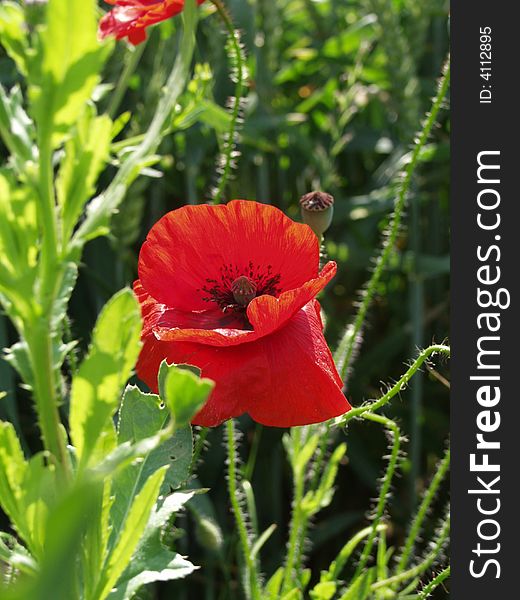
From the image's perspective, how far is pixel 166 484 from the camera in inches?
20.7

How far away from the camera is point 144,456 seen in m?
0.51

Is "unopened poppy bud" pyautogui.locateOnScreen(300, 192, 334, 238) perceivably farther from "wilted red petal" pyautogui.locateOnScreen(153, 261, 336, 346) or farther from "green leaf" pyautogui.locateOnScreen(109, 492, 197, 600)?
"green leaf" pyautogui.locateOnScreen(109, 492, 197, 600)

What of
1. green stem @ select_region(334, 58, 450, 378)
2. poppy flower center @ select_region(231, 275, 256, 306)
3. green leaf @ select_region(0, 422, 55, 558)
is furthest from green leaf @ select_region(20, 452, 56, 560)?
green stem @ select_region(334, 58, 450, 378)

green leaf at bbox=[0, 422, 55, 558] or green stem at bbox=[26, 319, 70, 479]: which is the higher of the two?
green stem at bbox=[26, 319, 70, 479]

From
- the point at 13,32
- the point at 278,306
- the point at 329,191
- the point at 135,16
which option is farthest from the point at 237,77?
the point at 329,191

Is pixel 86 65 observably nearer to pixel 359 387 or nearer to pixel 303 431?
pixel 303 431

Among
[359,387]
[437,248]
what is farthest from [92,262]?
[437,248]

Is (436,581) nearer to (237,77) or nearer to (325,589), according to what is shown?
(325,589)

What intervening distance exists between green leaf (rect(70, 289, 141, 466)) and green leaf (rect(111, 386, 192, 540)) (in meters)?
0.10

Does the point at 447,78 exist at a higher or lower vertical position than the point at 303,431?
higher

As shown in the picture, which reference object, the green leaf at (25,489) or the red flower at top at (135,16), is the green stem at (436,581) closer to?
the green leaf at (25,489)

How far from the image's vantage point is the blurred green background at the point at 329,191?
42.8 inches

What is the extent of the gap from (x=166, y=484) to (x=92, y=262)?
71cm

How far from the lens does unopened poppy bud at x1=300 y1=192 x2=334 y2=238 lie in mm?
663
